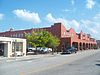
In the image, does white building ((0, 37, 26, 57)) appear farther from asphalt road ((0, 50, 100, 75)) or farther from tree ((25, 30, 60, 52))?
asphalt road ((0, 50, 100, 75))

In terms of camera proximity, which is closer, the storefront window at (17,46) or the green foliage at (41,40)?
the storefront window at (17,46)

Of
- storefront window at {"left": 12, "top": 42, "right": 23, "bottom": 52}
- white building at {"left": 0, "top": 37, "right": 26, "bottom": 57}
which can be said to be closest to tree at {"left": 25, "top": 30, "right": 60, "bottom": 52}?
storefront window at {"left": 12, "top": 42, "right": 23, "bottom": 52}

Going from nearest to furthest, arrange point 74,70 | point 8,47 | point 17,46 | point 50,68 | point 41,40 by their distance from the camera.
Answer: point 74,70 < point 50,68 < point 8,47 < point 17,46 < point 41,40

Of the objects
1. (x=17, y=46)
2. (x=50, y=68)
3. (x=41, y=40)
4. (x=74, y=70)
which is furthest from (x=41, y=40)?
(x=74, y=70)

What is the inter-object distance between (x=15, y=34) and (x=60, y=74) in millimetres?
94388

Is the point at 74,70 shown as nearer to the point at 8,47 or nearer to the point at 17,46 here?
the point at 8,47

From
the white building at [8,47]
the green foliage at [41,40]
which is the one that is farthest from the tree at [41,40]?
the white building at [8,47]

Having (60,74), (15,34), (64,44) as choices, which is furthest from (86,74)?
(15,34)

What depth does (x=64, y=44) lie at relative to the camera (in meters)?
91.4

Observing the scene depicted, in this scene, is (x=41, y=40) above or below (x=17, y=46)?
above

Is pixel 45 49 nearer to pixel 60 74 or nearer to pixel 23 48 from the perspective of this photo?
pixel 23 48

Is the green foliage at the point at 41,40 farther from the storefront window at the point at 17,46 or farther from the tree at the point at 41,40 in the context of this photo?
the storefront window at the point at 17,46

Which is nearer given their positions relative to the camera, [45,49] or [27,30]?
[45,49]

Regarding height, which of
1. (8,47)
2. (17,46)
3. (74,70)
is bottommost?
(74,70)
